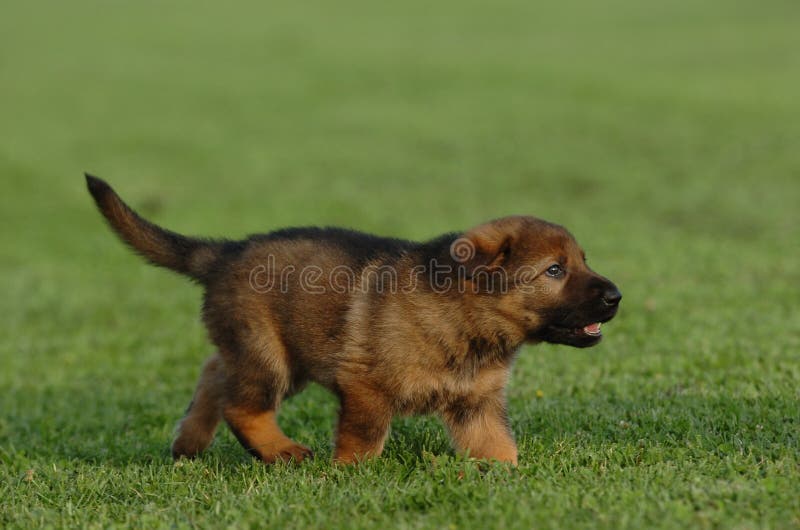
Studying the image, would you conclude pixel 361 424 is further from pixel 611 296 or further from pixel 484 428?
pixel 611 296

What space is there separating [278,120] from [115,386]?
698 inches

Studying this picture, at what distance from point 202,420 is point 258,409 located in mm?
625

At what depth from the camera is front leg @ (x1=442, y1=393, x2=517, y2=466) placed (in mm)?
5105

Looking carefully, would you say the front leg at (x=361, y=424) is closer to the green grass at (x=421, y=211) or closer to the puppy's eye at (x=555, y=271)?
the green grass at (x=421, y=211)

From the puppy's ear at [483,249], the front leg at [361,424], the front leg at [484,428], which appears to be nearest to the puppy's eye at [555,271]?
the puppy's ear at [483,249]

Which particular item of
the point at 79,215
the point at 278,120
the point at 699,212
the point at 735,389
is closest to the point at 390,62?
the point at 278,120

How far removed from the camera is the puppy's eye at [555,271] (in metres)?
5.06

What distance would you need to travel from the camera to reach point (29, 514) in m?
4.71

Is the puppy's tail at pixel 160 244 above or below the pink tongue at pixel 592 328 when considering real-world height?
above

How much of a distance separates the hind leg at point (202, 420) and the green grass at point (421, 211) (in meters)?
0.14

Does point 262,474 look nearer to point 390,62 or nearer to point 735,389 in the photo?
point 735,389

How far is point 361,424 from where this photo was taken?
500 cm

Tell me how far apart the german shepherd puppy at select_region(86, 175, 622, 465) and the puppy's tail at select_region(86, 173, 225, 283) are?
149 mm

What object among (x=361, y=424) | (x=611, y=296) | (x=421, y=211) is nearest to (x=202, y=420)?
(x=361, y=424)
